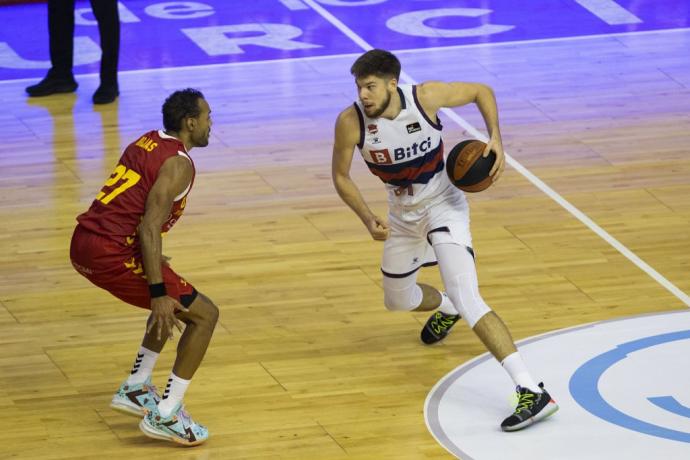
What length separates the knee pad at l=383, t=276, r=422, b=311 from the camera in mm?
7914

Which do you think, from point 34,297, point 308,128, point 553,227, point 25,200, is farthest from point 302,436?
point 308,128

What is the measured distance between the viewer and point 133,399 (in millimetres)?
7148

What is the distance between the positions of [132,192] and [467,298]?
1.64m

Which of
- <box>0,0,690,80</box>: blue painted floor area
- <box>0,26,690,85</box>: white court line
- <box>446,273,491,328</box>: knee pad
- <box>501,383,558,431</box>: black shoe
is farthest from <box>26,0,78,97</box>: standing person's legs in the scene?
<box>501,383,558,431</box>: black shoe

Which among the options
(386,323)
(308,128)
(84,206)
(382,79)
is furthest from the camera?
(308,128)

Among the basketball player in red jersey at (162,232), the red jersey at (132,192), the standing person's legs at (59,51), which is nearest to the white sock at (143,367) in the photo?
the basketball player in red jersey at (162,232)

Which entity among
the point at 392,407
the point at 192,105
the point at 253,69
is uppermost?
the point at 192,105

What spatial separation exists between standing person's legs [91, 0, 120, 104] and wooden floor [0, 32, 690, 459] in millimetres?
159

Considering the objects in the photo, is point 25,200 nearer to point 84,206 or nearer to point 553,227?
point 84,206

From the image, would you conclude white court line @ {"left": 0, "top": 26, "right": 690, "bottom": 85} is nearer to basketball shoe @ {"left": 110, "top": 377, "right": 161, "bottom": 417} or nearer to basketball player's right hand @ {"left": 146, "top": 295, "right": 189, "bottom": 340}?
basketball shoe @ {"left": 110, "top": 377, "right": 161, "bottom": 417}

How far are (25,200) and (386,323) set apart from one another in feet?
10.7

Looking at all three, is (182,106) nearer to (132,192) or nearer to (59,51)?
(132,192)

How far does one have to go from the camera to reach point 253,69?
1382 centimetres

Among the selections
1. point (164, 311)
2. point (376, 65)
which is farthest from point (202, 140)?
point (376, 65)
